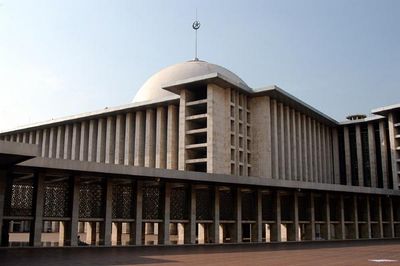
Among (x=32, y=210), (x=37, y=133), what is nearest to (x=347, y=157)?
(x=37, y=133)

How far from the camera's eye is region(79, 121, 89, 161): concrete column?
6356cm

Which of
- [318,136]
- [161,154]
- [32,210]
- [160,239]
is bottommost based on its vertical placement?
[160,239]

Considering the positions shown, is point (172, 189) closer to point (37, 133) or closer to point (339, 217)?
point (339, 217)

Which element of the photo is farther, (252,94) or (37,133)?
(37,133)

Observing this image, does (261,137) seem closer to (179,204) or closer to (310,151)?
(310,151)

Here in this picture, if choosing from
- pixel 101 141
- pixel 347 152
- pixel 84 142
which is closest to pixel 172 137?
pixel 101 141

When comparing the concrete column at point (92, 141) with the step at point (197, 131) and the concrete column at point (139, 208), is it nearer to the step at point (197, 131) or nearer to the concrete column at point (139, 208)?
the step at point (197, 131)

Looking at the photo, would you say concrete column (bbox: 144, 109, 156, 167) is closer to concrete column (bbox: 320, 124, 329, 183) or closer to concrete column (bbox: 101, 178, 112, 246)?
concrete column (bbox: 101, 178, 112, 246)

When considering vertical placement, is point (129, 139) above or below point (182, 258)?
above

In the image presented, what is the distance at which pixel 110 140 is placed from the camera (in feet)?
199

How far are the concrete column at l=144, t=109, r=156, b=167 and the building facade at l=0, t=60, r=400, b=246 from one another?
Result: 183mm

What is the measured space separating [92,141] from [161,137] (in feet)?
40.0

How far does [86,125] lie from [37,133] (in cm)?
1174

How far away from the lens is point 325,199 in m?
45.8
